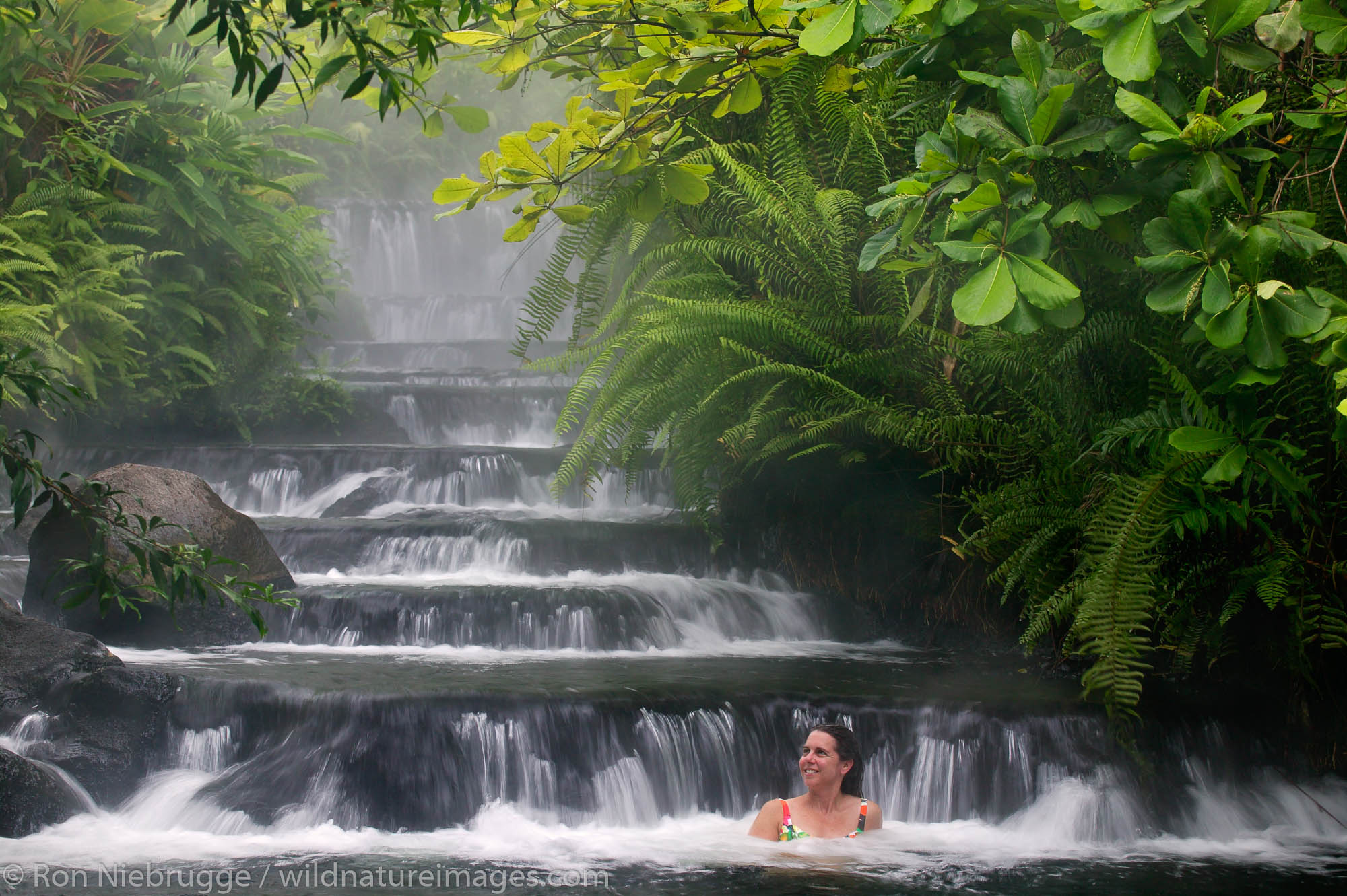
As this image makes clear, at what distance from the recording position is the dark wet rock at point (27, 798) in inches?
135

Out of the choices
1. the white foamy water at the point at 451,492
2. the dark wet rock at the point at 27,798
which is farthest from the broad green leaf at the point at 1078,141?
the white foamy water at the point at 451,492

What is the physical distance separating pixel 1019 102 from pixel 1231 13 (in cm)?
41

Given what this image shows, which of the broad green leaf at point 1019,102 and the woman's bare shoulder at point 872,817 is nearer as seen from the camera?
the broad green leaf at point 1019,102

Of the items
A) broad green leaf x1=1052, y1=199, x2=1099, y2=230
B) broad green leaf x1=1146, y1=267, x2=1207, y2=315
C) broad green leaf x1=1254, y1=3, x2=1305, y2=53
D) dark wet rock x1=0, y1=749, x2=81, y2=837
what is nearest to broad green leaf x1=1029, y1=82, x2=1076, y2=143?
broad green leaf x1=1052, y1=199, x2=1099, y2=230

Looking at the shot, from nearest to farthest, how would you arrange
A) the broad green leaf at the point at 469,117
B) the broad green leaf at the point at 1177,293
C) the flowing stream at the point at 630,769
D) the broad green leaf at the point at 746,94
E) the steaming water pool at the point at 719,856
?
1. the broad green leaf at the point at 469,117
2. the broad green leaf at the point at 1177,293
3. the broad green leaf at the point at 746,94
4. the steaming water pool at the point at 719,856
5. the flowing stream at the point at 630,769

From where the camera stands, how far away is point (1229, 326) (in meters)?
2.10

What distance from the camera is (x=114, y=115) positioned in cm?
820

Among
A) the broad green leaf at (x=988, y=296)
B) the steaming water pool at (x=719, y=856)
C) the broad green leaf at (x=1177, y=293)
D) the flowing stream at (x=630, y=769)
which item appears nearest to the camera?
the broad green leaf at (x=988, y=296)

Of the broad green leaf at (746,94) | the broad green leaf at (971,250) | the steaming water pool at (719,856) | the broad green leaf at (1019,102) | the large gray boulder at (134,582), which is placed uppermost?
the broad green leaf at (746,94)

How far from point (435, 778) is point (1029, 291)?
2.66 metres

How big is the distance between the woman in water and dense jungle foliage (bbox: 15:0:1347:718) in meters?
0.80

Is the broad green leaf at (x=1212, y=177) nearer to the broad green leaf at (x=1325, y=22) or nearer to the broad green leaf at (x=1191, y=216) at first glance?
the broad green leaf at (x=1191, y=216)

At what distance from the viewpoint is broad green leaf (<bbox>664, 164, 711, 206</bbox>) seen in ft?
7.29

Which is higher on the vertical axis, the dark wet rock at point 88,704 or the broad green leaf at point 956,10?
the broad green leaf at point 956,10
